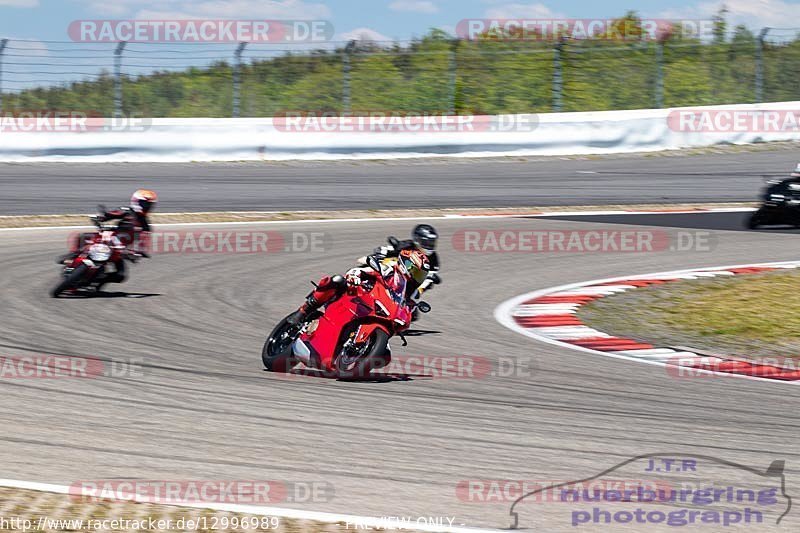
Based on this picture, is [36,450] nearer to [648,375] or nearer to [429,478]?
[429,478]

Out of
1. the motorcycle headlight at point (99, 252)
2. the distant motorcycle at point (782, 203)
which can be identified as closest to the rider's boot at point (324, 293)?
the motorcycle headlight at point (99, 252)

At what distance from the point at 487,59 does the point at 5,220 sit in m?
17.8

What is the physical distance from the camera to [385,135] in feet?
80.6

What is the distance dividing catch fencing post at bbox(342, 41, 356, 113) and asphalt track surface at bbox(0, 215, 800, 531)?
14563mm

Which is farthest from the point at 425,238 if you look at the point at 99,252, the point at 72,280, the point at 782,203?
the point at 782,203

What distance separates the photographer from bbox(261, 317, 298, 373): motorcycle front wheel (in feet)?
28.4

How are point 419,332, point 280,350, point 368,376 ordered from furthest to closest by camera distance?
point 419,332
point 280,350
point 368,376

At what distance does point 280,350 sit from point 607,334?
333 centimetres

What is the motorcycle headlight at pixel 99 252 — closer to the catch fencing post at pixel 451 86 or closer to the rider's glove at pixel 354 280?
the rider's glove at pixel 354 280

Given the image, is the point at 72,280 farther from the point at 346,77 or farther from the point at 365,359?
the point at 346,77

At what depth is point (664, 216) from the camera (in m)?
19.4

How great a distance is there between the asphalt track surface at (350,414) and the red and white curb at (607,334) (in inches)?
10.8

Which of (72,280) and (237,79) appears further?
(237,79)

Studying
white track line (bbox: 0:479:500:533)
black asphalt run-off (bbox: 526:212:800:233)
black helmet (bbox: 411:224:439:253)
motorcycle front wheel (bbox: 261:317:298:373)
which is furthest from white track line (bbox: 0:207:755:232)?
white track line (bbox: 0:479:500:533)
